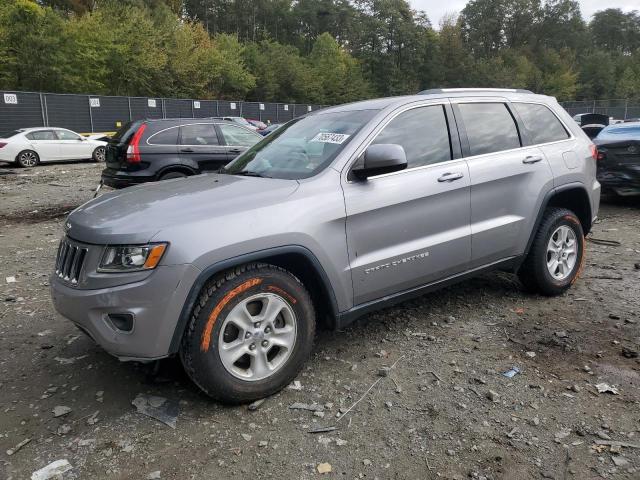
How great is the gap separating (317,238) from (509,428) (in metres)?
1.49

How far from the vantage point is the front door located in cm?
322

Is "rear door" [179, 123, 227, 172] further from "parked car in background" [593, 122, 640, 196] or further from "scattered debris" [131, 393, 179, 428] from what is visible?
"parked car in background" [593, 122, 640, 196]

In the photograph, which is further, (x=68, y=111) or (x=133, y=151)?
(x=68, y=111)

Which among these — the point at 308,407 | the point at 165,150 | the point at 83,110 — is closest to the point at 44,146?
the point at 83,110

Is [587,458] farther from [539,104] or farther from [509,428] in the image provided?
[539,104]

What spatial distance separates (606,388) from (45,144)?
18391 millimetres

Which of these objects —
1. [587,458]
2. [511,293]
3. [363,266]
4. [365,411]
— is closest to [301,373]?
[365,411]

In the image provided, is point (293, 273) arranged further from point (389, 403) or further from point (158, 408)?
point (158, 408)

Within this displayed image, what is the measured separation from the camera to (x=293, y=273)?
3.16 meters

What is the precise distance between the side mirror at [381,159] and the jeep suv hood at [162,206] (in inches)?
18.3

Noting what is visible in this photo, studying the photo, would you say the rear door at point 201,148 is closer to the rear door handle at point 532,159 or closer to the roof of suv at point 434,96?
the roof of suv at point 434,96

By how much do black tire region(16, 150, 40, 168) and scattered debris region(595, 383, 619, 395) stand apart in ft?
59.0

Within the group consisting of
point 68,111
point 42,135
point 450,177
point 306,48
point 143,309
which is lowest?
point 143,309

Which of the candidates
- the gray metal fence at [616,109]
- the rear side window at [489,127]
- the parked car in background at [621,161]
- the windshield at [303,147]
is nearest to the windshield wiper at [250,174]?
the windshield at [303,147]
